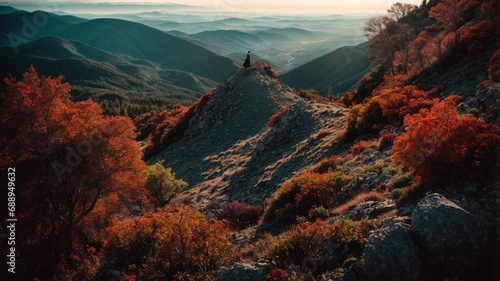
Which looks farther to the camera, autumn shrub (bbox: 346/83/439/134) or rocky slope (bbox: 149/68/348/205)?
rocky slope (bbox: 149/68/348/205)

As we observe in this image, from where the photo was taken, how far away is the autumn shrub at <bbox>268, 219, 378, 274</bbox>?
6.04 metres

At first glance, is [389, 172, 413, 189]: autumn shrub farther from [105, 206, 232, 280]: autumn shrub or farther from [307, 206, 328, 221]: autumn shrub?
[105, 206, 232, 280]: autumn shrub

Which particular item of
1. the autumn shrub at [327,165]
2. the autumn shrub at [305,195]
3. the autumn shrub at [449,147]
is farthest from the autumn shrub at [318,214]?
the autumn shrub at [327,165]

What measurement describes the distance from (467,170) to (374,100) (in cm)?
1276

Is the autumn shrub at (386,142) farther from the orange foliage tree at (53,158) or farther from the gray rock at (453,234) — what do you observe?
the orange foliage tree at (53,158)

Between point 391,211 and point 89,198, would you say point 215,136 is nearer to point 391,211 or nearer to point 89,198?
point 89,198

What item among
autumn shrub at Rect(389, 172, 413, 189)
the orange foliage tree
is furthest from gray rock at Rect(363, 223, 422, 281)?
the orange foliage tree

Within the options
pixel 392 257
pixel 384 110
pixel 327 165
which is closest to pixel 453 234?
pixel 392 257

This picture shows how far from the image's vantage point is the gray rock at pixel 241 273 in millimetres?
6262

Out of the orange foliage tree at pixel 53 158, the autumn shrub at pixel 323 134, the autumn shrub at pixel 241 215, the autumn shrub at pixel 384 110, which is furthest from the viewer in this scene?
the autumn shrub at pixel 323 134

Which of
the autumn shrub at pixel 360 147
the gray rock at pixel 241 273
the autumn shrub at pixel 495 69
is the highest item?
the autumn shrub at pixel 495 69

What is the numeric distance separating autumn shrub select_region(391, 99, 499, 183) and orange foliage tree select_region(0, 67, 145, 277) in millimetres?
13986

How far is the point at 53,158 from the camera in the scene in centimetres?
1189

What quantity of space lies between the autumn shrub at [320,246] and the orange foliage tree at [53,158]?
11053 mm
